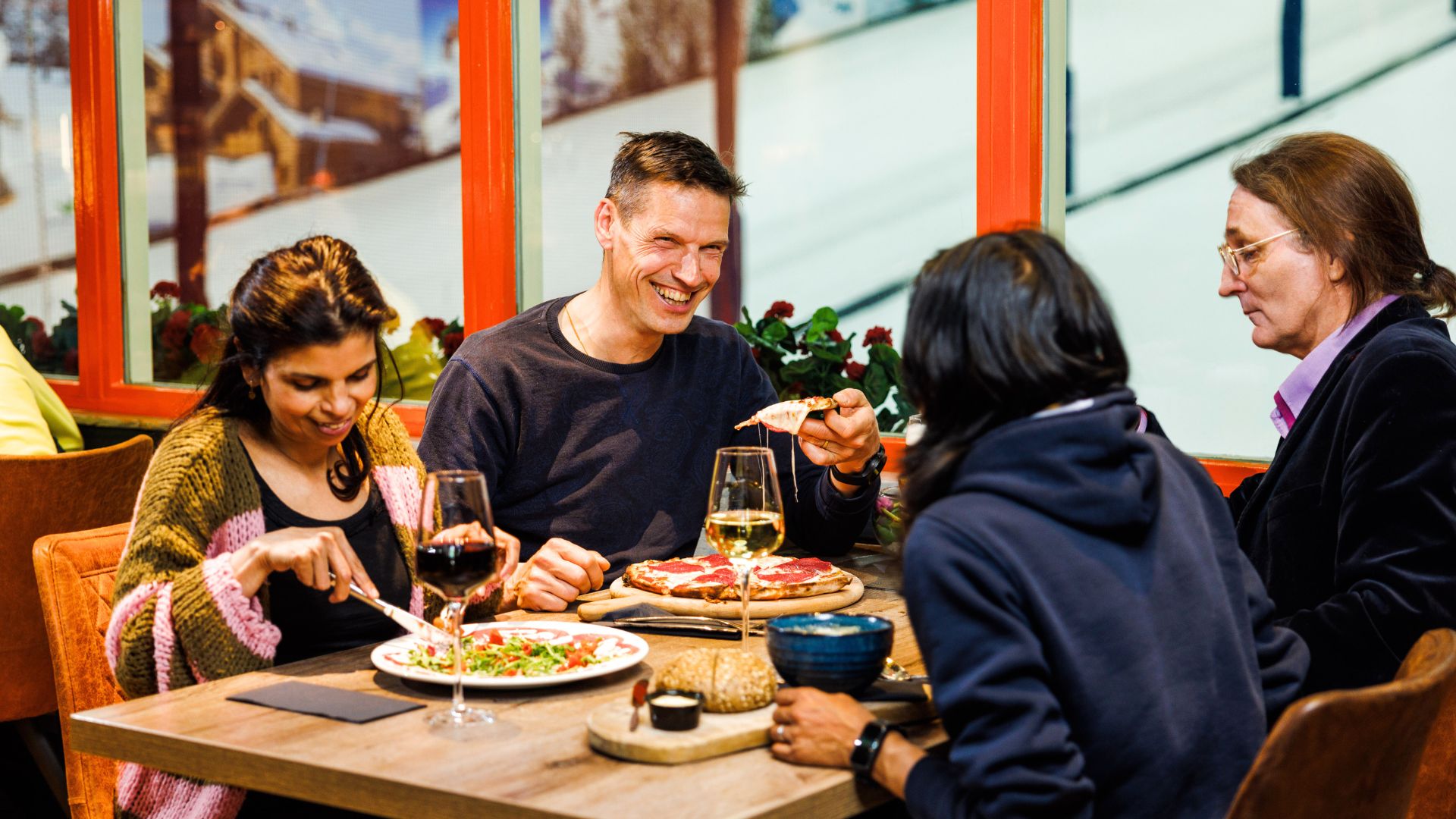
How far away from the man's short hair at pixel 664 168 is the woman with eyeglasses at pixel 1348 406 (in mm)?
954

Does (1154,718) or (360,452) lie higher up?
(360,452)

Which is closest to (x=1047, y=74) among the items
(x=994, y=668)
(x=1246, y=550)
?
(x=1246, y=550)

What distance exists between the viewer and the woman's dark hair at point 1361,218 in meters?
2.23

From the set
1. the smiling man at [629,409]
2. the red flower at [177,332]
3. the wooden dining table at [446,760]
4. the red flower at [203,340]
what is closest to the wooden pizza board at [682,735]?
the wooden dining table at [446,760]

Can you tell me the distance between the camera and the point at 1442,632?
5.28 ft

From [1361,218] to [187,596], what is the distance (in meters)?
1.87

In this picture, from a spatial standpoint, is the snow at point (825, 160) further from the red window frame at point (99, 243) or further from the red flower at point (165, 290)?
the red flower at point (165, 290)

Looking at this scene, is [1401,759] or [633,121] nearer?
[1401,759]

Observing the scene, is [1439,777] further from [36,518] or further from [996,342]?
[36,518]

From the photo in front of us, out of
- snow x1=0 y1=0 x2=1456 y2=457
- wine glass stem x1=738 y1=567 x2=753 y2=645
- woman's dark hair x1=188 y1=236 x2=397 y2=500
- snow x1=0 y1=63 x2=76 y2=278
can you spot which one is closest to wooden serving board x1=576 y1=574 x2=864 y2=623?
wine glass stem x1=738 y1=567 x2=753 y2=645

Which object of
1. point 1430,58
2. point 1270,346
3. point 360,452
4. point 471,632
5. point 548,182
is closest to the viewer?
point 471,632

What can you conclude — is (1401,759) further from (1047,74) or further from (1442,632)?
(1047,74)

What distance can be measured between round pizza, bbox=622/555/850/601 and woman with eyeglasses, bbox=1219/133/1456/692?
27.9 inches

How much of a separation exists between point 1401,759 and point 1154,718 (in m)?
0.28
